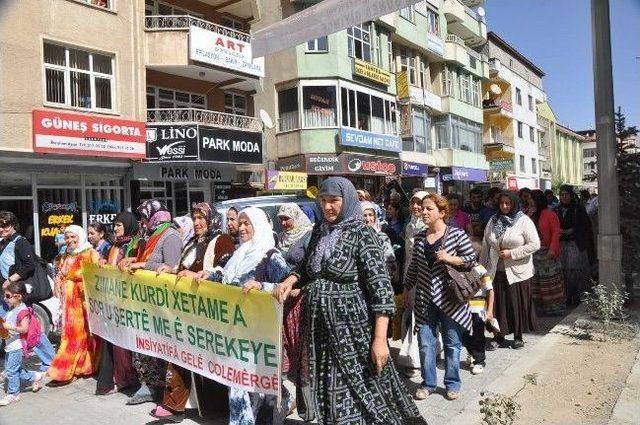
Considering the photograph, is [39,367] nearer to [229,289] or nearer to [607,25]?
[229,289]

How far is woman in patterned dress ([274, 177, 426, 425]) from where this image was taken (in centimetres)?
340

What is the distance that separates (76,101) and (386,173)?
1468cm

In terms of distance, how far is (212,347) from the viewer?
4312 millimetres

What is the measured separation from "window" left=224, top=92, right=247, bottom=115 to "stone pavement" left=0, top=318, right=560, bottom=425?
17.7m

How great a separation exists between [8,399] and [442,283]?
167 inches

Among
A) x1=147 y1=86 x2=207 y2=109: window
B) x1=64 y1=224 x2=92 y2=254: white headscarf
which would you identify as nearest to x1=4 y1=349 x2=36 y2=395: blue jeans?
x1=64 y1=224 x2=92 y2=254: white headscarf

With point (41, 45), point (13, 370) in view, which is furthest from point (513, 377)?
point (41, 45)

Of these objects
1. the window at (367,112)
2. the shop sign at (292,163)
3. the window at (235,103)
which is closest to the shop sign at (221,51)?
the window at (235,103)

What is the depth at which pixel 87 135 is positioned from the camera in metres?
15.2

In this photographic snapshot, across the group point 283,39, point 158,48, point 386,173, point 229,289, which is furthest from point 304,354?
point 386,173

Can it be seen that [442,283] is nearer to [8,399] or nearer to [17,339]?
[17,339]

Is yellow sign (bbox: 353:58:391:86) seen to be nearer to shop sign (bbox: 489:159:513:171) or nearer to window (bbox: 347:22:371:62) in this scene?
window (bbox: 347:22:371:62)

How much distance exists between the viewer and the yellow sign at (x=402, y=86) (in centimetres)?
2945

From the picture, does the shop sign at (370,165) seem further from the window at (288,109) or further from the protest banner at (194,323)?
the protest banner at (194,323)
